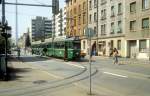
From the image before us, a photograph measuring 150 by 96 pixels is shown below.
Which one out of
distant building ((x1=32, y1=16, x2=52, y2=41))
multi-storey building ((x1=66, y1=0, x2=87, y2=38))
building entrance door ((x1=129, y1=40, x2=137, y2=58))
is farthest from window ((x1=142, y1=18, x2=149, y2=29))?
distant building ((x1=32, y1=16, x2=52, y2=41))

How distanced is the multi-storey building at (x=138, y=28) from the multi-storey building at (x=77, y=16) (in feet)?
71.1

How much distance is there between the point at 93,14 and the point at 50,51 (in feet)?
78.8

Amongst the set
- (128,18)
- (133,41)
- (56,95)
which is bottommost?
(56,95)

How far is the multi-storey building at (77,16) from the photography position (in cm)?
7819

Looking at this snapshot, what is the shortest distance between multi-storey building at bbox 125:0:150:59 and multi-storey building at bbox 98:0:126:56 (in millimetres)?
2060

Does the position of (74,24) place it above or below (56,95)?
above

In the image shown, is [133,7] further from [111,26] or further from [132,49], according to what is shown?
[111,26]

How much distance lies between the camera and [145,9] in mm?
48812

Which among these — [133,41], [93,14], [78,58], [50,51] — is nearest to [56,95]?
[78,58]

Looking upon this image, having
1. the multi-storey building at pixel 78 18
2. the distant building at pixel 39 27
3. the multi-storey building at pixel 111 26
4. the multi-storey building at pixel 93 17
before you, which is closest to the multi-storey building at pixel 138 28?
the multi-storey building at pixel 111 26

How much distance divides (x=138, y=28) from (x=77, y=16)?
110ft

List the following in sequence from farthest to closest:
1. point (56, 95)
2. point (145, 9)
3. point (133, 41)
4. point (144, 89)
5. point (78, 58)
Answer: point (133, 41)
point (145, 9)
point (78, 58)
point (144, 89)
point (56, 95)

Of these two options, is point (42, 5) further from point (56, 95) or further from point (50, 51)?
point (50, 51)

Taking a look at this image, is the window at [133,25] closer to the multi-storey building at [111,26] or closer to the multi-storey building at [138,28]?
the multi-storey building at [138,28]
